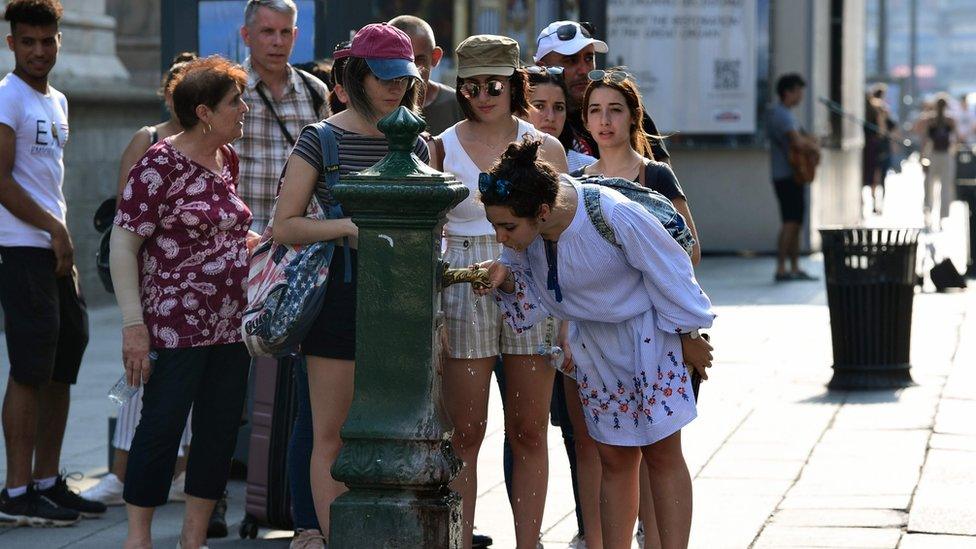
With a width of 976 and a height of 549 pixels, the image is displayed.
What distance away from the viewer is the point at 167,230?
221 inches

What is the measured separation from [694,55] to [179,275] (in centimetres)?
1280

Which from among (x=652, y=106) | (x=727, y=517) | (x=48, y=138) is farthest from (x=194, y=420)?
(x=652, y=106)

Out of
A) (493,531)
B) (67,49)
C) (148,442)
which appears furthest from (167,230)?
(67,49)

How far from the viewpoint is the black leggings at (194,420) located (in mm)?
5602

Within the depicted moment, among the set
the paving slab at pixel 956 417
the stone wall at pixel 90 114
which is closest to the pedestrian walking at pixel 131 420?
the paving slab at pixel 956 417

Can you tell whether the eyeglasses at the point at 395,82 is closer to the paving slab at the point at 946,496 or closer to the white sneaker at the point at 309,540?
the white sneaker at the point at 309,540

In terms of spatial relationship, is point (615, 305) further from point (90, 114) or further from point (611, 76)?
point (90, 114)

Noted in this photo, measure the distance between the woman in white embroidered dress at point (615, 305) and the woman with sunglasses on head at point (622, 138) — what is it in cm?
67

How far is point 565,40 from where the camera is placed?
6.20 metres

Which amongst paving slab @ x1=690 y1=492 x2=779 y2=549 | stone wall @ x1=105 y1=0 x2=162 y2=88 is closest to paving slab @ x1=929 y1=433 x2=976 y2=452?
paving slab @ x1=690 y1=492 x2=779 y2=549

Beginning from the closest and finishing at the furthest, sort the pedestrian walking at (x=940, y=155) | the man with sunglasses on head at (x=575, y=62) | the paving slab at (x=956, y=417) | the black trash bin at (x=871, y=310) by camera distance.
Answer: the man with sunglasses on head at (x=575, y=62) < the paving slab at (x=956, y=417) < the black trash bin at (x=871, y=310) < the pedestrian walking at (x=940, y=155)

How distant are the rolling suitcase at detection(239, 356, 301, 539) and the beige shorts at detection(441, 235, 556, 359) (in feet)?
3.00

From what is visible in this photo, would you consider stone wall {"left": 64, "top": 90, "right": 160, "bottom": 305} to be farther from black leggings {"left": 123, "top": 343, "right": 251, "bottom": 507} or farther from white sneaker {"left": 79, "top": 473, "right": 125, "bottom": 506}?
black leggings {"left": 123, "top": 343, "right": 251, "bottom": 507}

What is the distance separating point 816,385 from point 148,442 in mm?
5196
